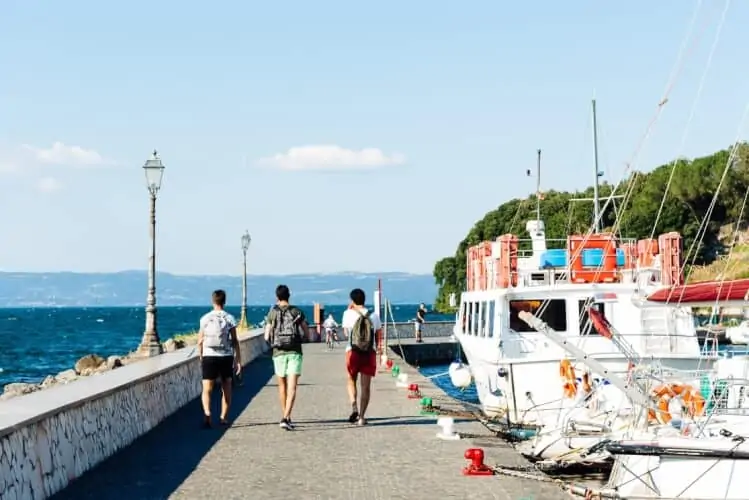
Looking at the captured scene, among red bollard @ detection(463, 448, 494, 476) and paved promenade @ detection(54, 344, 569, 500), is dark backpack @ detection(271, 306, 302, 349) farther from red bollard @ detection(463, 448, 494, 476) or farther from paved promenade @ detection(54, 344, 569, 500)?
red bollard @ detection(463, 448, 494, 476)

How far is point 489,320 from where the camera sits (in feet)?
90.3

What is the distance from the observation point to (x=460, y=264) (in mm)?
121375

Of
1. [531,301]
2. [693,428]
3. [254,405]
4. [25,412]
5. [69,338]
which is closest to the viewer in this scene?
[25,412]

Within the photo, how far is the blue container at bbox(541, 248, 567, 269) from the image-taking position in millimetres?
27594

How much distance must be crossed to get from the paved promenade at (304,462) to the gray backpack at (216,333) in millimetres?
1177

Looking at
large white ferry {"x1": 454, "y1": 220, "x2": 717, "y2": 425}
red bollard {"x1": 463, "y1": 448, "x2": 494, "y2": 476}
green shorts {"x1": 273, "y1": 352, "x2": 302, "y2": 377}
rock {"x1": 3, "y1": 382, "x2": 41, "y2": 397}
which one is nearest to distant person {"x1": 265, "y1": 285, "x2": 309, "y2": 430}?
green shorts {"x1": 273, "y1": 352, "x2": 302, "y2": 377}

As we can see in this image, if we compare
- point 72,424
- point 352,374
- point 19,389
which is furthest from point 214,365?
point 19,389

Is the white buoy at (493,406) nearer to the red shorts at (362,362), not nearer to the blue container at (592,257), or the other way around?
the blue container at (592,257)

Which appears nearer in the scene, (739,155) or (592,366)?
(592,366)

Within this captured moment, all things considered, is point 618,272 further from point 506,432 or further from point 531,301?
point 506,432

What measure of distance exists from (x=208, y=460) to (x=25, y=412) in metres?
2.92

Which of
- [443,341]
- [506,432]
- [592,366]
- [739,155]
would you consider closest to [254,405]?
[506,432]

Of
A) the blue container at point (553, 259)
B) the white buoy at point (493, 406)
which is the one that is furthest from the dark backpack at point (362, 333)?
the blue container at point (553, 259)

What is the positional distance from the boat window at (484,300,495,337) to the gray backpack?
39.6 ft
